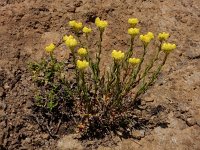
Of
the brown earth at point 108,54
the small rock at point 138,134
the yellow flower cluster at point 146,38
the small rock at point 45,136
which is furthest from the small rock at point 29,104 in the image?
the yellow flower cluster at point 146,38

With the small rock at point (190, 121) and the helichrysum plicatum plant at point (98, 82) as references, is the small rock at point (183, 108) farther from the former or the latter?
the helichrysum plicatum plant at point (98, 82)

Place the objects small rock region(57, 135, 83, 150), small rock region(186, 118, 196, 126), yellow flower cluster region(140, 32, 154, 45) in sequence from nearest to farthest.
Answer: yellow flower cluster region(140, 32, 154, 45), small rock region(57, 135, 83, 150), small rock region(186, 118, 196, 126)

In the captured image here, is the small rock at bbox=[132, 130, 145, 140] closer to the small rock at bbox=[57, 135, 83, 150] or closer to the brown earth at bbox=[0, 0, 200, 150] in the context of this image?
the brown earth at bbox=[0, 0, 200, 150]

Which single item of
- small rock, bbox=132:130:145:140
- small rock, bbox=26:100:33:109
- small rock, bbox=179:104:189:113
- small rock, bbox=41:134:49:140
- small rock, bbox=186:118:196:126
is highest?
small rock, bbox=26:100:33:109

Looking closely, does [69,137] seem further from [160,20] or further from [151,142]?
[160,20]

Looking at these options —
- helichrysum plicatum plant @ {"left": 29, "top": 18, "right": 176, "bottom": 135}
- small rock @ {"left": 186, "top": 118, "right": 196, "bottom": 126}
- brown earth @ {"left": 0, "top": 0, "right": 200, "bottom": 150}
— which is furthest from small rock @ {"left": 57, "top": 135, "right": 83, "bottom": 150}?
small rock @ {"left": 186, "top": 118, "right": 196, "bottom": 126}

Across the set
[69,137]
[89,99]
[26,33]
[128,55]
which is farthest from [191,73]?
[26,33]

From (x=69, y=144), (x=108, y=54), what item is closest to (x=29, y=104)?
(x=69, y=144)

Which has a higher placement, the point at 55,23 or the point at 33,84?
the point at 55,23
